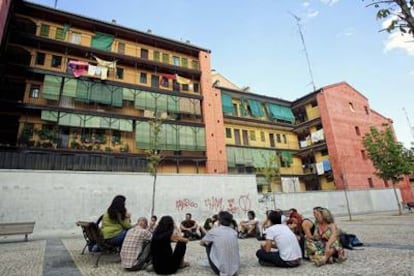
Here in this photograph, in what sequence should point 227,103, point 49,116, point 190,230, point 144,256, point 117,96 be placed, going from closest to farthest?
Answer: point 144,256, point 190,230, point 49,116, point 117,96, point 227,103

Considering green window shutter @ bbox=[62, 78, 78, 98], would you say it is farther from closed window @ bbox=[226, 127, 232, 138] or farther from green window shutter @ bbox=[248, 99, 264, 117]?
green window shutter @ bbox=[248, 99, 264, 117]

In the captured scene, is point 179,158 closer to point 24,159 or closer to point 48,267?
point 24,159

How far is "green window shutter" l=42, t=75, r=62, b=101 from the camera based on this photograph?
63.0ft

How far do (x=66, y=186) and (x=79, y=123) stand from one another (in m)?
6.41

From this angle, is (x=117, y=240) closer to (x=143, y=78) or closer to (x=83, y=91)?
(x=83, y=91)

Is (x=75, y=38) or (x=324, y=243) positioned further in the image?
(x=75, y=38)

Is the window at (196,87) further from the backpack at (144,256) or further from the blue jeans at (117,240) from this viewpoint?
the backpack at (144,256)

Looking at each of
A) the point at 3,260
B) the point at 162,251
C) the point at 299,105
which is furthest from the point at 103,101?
the point at 299,105

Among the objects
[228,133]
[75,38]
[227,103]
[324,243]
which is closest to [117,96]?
[75,38]

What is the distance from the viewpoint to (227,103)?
27.7m

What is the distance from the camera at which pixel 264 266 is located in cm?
529

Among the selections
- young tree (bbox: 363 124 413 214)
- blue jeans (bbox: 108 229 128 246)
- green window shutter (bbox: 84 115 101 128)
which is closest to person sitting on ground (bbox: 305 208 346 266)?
blue jeans (bbox: 108 229 128 246)

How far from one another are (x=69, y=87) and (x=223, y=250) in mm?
19841

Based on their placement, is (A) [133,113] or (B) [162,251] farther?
(A) [133,113]
